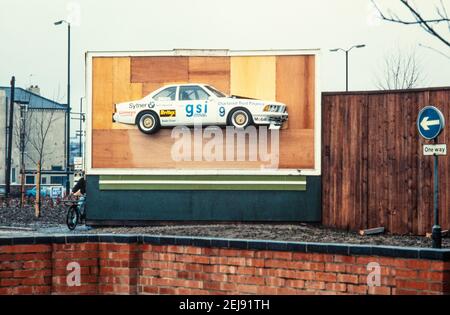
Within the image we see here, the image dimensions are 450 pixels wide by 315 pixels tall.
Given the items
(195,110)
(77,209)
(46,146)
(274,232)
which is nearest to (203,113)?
(195,110)

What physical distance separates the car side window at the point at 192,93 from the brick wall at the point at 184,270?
13.0 metres

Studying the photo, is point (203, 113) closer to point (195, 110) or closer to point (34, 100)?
point (195, 110)

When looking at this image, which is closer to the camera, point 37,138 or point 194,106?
point 194,106

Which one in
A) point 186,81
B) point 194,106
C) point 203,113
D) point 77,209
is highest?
point 186,81

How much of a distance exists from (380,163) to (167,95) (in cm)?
569

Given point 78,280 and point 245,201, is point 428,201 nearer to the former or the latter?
point 245,201

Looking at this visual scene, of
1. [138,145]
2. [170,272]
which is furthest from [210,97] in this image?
[170,272]

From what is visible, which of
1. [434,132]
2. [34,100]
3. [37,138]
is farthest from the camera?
[34,100]

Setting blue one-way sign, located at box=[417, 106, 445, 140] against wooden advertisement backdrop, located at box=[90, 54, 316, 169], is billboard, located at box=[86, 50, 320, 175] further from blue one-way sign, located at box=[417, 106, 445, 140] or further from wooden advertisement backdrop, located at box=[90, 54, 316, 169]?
blue one-way sign, located at box=[417, 106, 445, 140]

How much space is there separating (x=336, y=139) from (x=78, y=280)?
44.1 ft

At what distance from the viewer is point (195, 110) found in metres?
22.0

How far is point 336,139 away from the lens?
21.5 metres

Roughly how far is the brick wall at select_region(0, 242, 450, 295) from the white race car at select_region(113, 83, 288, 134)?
42.3 feet

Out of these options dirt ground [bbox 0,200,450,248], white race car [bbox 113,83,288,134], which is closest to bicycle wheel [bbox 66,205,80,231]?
dirt ground [bbox 0,200,450,248]
